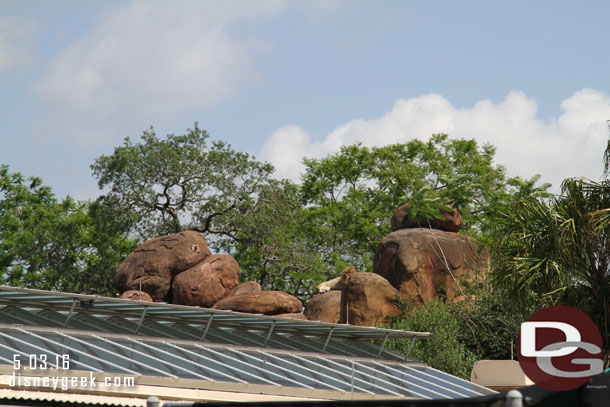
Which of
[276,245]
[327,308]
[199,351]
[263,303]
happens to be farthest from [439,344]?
[276,245]

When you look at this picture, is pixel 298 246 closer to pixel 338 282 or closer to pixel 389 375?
pixel 338 282

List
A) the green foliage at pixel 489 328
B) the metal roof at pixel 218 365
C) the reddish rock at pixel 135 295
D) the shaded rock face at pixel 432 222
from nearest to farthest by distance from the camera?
the metal roof at pixel 218 365
the green foliage at pixel 489 328
the reddish rock at pixel 135 295
the shaded rock face at pixel 432 222

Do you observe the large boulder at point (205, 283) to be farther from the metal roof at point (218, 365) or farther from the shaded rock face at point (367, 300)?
the metal roof at point (218, 365)

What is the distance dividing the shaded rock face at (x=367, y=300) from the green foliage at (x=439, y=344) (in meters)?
1.29

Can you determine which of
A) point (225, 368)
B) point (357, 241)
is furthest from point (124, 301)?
point (357, 241)

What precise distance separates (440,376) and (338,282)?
19231mm

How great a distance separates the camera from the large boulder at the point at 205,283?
127 feet

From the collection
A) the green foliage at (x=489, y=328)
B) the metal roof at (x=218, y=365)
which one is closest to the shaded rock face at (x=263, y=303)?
the green foliage at (x=489, y=328)

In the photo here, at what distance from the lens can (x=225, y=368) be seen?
733 inches

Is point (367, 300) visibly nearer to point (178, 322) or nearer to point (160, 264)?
point (160, 264)

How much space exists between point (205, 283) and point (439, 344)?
13430mm

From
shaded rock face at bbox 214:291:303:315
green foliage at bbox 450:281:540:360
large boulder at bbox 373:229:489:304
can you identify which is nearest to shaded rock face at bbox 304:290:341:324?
shaded rock face at bbox 214:291:303:315

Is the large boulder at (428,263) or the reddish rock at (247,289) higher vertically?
the large boulder at (428,263)

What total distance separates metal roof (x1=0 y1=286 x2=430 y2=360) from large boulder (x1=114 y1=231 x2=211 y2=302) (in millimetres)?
16612
